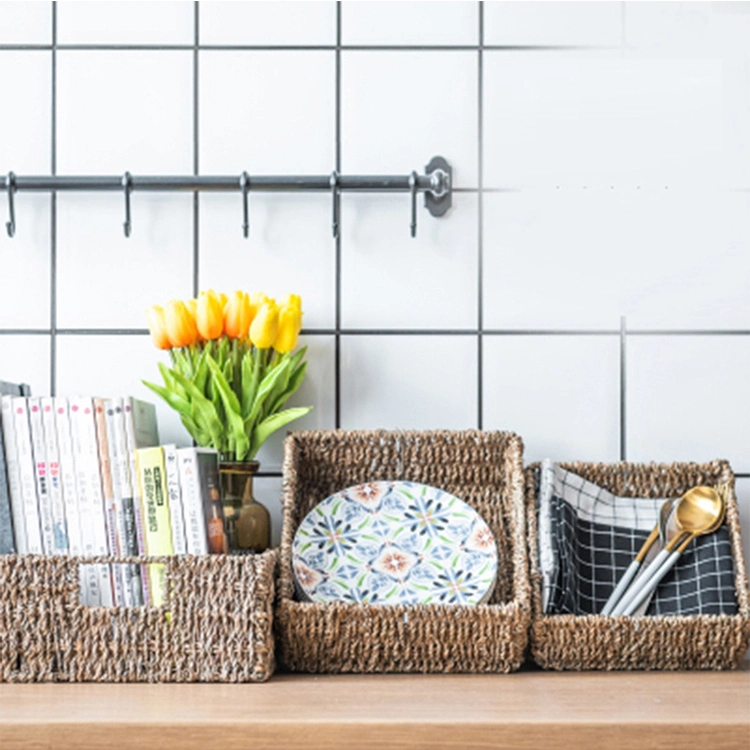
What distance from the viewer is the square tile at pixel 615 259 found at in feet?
4.07

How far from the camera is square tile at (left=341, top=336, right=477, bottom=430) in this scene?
123cm

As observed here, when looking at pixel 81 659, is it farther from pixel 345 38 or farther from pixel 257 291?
pixel 345 38

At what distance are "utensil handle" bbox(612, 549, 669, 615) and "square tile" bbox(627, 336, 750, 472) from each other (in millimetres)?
162

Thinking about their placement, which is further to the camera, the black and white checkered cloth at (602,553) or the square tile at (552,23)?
the square tile at (552,23)

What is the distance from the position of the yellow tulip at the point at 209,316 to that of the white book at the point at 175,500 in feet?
0.55

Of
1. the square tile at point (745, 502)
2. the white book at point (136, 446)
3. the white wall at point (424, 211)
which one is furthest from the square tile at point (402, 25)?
the square tile at point (745, 502)

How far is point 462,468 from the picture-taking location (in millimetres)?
1161

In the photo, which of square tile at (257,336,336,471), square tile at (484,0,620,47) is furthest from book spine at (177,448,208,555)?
square tile at (484,0,620,47)

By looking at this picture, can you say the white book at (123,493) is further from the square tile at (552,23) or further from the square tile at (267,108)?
the square tile at (552,23)

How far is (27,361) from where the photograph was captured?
1.24 m

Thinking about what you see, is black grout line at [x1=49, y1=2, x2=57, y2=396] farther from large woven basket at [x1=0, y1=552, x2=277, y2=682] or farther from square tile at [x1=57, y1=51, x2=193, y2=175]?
large woven basket at [x1=0, y1=552, x2=277, y2=682]

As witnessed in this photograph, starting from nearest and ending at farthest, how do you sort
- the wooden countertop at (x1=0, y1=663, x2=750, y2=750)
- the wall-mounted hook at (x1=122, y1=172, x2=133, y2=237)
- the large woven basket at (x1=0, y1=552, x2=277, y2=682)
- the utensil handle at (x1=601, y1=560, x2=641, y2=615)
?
the wooden countertop at (x1=0, y1=663, x2=750, y2=750), the large woven basket at (x1=0, y1=552, x2=277, y2=682), the utensil handle at (x1=601, y1=560, x2=641, y2=615), the wall-mounted hook at (x1=122, y1=172, x2=133, y2=237)

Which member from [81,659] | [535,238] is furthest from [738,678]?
[81,659]

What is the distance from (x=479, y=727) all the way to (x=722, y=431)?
1.87ft
